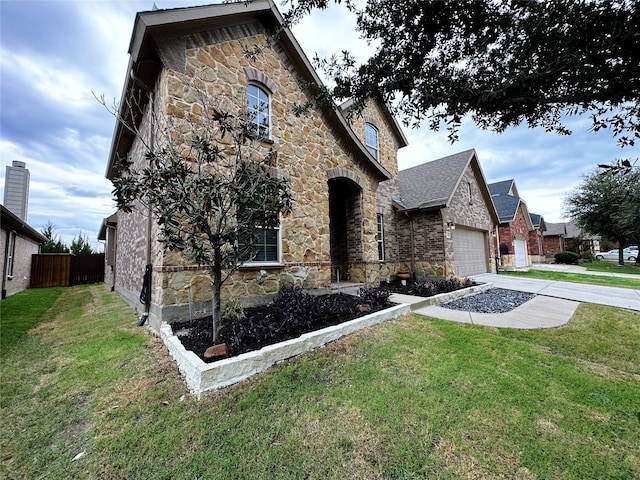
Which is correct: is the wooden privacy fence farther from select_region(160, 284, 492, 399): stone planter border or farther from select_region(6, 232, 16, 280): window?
select_region(160, 284, 492, 399): stone planter border

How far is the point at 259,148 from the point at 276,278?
3249 millimetres

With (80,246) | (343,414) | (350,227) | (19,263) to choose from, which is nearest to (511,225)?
(350,227)

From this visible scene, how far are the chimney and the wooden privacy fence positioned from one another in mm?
4908

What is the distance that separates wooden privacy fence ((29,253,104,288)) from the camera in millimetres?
15086

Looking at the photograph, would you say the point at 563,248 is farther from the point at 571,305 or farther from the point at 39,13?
the point at 39,13

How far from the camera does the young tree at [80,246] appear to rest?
21.0m

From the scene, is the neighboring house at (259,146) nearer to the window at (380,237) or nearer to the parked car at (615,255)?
the window at (380,237)

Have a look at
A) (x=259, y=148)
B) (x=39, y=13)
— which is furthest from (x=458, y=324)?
(x=39, y=13)

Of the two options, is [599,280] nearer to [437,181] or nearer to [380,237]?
[437,181]

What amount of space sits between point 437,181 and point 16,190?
27001mm

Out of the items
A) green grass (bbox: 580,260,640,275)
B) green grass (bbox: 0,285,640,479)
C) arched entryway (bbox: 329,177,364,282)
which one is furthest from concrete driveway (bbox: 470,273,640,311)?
green grass (bbox: 580,260,640,275)

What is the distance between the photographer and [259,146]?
6352 millimetres

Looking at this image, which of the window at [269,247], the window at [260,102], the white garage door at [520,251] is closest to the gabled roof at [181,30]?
the window at [260,102]

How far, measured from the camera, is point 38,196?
19219 millimetres
